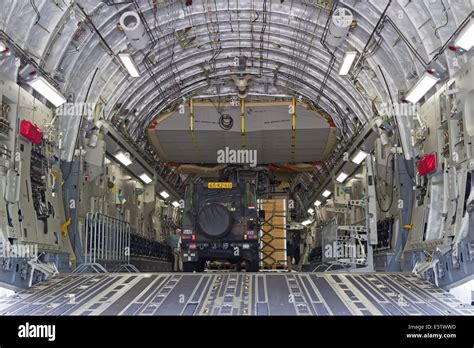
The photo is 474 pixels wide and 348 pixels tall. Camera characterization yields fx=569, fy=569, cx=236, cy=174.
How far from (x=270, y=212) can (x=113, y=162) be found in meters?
5.40

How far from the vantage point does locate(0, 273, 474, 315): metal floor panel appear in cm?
→ 718

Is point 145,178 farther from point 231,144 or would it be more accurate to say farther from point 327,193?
point 327,193

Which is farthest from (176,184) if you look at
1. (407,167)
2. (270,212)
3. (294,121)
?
(407,167)

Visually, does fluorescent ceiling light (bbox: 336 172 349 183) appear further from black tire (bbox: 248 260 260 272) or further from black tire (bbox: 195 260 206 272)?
black tire (bbox: 195 260 206 272)

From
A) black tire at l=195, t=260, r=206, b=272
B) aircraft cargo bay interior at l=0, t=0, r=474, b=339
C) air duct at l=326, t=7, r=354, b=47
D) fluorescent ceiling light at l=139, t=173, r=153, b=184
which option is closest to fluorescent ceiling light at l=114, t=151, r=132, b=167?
aircraft cargo bay interior at l=0, t=0, r=474, b=339

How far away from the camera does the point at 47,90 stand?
10.6m

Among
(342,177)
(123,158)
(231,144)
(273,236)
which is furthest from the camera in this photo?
(342,177)

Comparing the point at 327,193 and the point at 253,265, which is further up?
the point at 327,193

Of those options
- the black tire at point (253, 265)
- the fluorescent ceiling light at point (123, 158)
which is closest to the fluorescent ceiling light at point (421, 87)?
the black tire at point (253, 265)

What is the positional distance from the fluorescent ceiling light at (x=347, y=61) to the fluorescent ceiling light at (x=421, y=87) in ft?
6.11

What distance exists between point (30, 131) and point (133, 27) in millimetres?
3304

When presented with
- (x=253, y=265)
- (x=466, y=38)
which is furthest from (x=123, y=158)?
(x=466, y=38)

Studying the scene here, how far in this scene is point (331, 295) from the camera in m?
8.05
